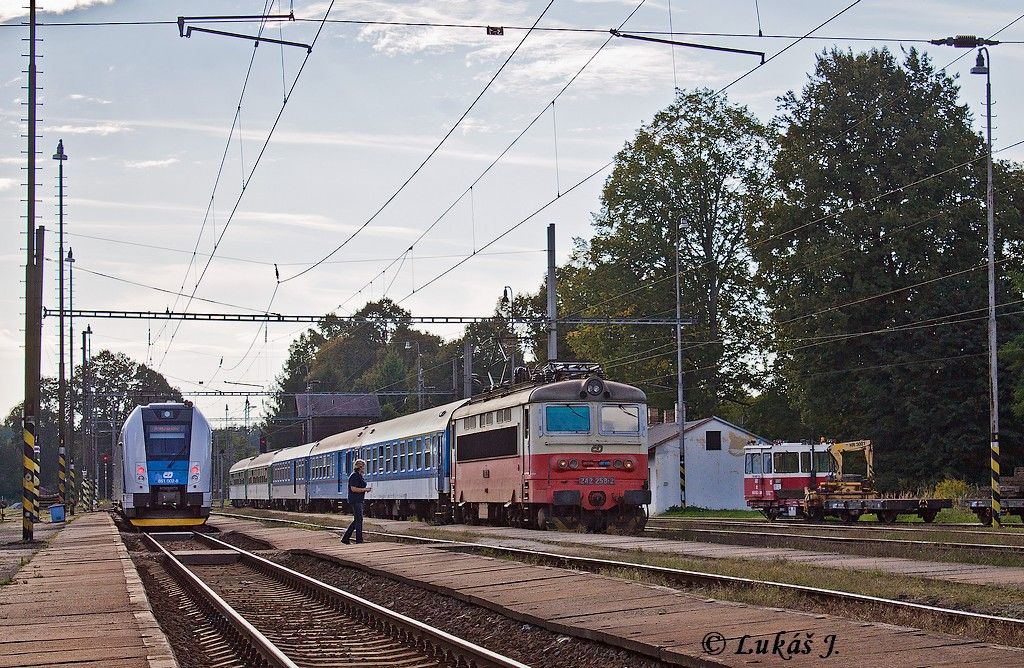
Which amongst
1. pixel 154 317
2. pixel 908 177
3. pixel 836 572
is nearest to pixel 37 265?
pixel 154 317

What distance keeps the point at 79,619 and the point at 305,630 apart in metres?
2.23

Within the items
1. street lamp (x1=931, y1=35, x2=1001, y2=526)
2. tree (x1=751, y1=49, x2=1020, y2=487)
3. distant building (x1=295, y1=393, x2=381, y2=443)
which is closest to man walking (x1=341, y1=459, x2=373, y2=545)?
street lamp (x1=931, y1=35, x2=1001, y2=526)

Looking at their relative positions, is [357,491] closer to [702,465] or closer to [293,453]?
[702,465]

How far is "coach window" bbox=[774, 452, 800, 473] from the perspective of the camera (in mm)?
45156

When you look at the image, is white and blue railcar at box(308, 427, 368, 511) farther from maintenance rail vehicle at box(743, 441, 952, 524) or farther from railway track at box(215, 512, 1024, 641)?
railway track at box(215, 512, 1024, 641)

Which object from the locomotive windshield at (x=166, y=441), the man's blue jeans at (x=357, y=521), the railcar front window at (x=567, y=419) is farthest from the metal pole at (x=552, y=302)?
the man's blue jeans at (x=357, y=521)

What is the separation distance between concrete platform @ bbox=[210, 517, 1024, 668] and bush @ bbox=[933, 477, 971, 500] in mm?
28661

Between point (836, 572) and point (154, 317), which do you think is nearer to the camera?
point (836, 572)

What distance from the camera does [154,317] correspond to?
42.9 meters

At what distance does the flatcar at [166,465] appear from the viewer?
35.8 metres

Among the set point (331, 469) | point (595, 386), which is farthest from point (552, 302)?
point (331, 469)

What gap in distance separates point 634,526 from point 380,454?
18.1 m

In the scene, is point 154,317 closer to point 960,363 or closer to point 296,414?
point 960,363

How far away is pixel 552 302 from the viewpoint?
3772 centimetres
